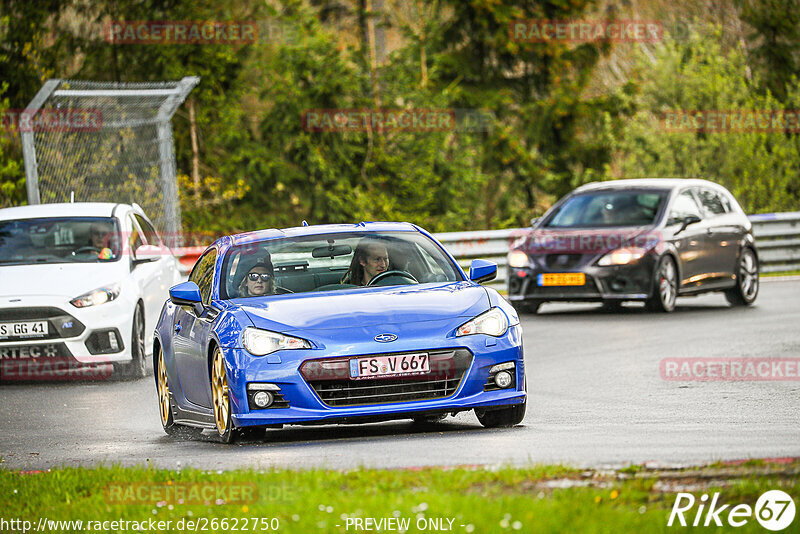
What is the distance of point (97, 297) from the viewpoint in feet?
48.9

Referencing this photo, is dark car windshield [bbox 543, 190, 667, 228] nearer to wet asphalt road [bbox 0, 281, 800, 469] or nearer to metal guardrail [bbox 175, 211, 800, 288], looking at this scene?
wet asphalt road [bbox 0, 281, 800, 469]

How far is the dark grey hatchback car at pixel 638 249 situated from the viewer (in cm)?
1956

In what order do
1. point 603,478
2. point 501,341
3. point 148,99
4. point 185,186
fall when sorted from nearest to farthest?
point 603,478 < point 501,341 < point 148,99 < point 185,186

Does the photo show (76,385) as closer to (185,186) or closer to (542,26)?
(185,186)

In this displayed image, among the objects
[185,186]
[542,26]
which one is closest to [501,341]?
[185,186]

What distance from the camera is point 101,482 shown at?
782 centimetres

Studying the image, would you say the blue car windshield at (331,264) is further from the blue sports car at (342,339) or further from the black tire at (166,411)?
the black tire at (166,411)

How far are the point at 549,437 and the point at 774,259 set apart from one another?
19603 mm

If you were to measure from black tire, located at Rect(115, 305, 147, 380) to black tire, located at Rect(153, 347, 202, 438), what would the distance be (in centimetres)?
357

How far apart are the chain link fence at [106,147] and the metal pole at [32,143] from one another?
13 mm

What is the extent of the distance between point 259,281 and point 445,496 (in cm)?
424

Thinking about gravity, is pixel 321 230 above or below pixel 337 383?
above
